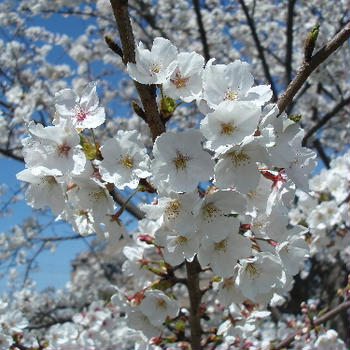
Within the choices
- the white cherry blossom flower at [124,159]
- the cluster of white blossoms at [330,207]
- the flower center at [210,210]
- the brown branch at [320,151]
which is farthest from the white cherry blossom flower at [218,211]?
the brown branch at [320,151]

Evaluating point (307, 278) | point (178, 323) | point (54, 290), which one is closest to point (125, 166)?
point (178, 323)

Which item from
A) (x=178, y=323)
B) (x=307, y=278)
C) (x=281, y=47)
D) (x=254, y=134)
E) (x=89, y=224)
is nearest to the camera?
(x=254, y=134)

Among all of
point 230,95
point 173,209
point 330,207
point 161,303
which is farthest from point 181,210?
point 330,207

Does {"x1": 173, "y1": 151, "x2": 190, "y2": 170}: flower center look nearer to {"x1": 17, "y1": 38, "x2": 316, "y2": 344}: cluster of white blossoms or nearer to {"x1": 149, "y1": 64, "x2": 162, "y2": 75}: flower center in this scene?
{"x1": 17, "y1": 38, "x2": 316, "y2": 344}: cluster of white blossoms

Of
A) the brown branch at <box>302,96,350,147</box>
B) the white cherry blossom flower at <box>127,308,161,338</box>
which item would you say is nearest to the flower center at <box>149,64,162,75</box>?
the white cherry blossom flower at <box>127,308,161,338</box>

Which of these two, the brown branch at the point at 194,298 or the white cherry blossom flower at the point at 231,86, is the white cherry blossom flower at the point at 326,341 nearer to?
the brown branch at the point at 194,298

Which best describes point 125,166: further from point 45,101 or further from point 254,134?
point 45,101
